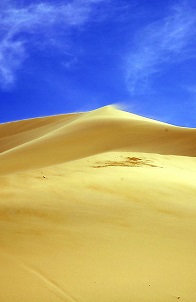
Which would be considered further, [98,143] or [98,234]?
[98,143]

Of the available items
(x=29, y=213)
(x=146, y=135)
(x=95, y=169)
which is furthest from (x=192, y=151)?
(x=29, y=213)

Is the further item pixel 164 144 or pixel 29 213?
pixel 164 144

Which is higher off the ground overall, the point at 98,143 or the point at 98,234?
the point at 98,143

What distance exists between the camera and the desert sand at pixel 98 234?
3.41 meters

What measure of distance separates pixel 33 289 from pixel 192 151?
1197cm

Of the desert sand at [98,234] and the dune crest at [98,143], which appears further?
the dune crest at [98,143]

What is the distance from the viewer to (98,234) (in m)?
4.82

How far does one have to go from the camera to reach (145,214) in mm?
5844

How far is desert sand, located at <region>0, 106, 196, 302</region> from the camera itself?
3.41 metres

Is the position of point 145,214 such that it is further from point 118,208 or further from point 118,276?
point 118,276

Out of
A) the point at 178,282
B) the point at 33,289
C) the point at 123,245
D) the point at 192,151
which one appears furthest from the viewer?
the point at 192,151

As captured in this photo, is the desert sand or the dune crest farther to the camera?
the dune crest

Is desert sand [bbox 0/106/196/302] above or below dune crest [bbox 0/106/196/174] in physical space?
below

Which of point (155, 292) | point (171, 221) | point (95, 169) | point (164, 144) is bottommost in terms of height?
point (155, 292)
